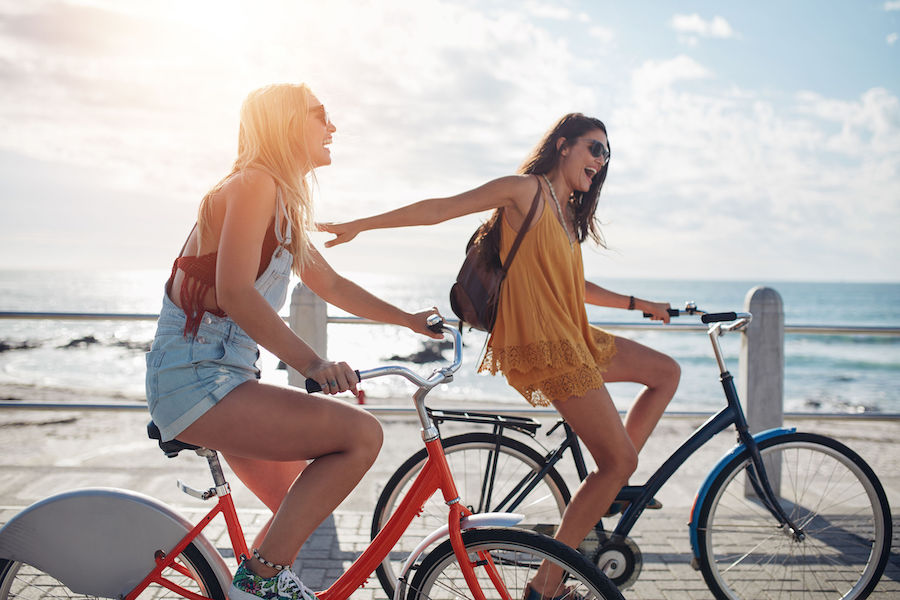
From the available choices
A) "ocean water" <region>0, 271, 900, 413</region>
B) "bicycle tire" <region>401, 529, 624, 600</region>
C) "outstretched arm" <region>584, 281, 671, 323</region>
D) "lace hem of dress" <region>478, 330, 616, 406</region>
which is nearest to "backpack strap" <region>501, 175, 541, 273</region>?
"lace hem of dress" <region>478, 330, 616, 406</region>

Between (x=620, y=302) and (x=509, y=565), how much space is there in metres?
1.63

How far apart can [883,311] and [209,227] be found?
68082mm

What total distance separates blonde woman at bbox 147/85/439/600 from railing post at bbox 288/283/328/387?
2334mm

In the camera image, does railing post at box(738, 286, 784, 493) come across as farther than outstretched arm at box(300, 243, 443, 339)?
Yes

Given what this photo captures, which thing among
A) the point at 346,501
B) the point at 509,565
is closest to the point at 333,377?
the point at 509,565

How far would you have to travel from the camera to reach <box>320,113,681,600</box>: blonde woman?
8.70 ft

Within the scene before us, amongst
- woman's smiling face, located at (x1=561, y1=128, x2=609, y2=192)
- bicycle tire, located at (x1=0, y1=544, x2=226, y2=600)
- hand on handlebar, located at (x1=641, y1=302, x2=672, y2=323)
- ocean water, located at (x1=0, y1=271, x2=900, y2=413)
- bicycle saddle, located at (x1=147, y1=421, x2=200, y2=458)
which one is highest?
woman's smiling face, located at (x1=561, y1=128, x2=609, y2=192)

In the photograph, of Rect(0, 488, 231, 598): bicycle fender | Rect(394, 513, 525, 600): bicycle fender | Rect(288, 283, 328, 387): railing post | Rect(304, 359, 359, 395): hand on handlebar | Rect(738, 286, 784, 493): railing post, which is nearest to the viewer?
Rect(304, 359, 359, 395): hand on handlebar

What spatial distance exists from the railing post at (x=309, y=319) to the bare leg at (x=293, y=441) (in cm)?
243

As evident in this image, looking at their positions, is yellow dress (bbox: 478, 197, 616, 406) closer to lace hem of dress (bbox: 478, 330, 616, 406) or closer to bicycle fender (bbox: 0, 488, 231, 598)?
lace hem of dress (bbox: 478, 330, 616, 406)

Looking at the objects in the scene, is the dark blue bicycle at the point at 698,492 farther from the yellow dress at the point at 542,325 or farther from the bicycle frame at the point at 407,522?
the bicycle frame at the point at 407,522

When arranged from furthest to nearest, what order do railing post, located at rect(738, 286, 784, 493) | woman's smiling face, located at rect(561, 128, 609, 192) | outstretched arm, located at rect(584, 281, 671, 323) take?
railing post, located at rect(738, 286, 784, 493) < outstretched arm, located at rect(584, 281, 671, 323) < woman's smiling face, located at rect(561, 128, 609, 192)

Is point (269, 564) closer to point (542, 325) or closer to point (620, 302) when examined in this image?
point (542, 325)

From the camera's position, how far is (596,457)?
8.87 feet
